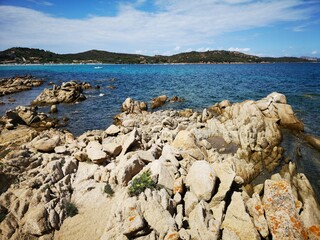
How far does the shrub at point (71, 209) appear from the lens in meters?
9.34

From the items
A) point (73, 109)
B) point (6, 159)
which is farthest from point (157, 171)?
point (73, 109)

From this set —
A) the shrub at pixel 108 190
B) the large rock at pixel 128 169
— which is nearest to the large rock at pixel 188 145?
the large rock at pixel 128 169

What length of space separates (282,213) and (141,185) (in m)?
5.75

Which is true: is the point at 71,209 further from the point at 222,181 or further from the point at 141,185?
the point at 222,181

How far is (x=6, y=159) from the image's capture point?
35.8 feet

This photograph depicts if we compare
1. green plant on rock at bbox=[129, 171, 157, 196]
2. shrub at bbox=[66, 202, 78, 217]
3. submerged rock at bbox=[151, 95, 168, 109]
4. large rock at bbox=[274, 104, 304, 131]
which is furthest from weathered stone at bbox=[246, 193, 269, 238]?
submerged rock at bbox=[151, 95, 168, 109]

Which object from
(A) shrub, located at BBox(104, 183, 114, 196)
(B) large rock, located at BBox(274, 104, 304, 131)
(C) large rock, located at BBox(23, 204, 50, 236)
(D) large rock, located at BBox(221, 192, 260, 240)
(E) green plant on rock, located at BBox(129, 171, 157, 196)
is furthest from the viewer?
(B) large rock, located at BBox(274, 104, 304, 131)

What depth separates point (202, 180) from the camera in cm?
941

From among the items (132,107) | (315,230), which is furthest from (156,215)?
(132,107)

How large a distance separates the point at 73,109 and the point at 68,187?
89.0ft

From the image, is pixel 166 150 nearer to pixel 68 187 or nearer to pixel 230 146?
pixel 68 187

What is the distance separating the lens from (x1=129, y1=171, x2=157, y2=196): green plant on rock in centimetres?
897

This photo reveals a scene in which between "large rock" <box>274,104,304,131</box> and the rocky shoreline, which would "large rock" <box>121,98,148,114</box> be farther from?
"large rock" <box>274,104,304,131</box>

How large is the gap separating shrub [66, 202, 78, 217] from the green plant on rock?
2.89 meters
